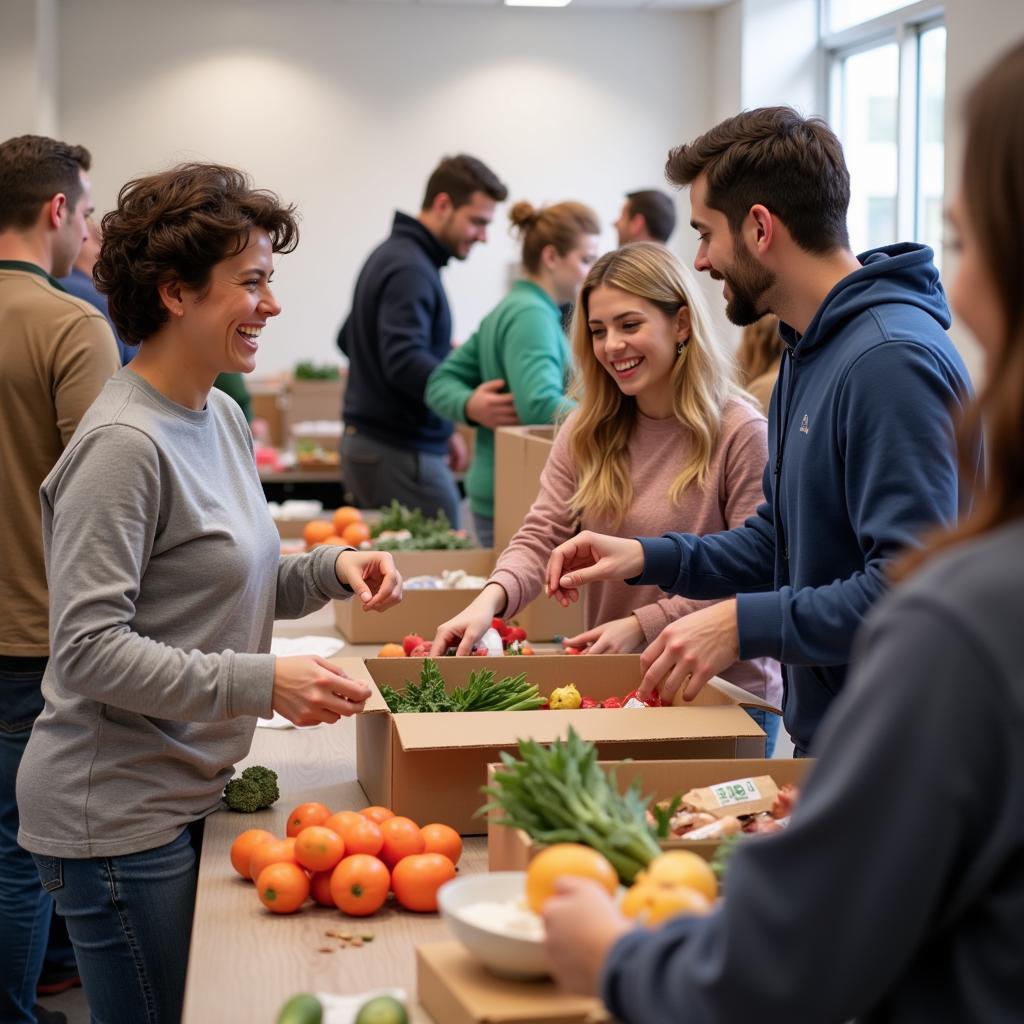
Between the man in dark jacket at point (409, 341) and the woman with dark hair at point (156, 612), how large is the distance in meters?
2.59

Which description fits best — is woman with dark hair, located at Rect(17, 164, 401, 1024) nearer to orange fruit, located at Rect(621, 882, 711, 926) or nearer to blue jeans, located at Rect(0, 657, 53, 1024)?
orange fruit, located at Rect(621, 882, 711, 926)

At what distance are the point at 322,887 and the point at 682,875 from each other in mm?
553

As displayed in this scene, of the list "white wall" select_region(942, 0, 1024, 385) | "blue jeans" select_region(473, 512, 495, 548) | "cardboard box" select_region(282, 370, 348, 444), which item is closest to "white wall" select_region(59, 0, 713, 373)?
"cardboard box" select_region(282, 370, 348, 444)

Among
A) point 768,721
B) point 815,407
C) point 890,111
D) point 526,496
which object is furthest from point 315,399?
point 815,407

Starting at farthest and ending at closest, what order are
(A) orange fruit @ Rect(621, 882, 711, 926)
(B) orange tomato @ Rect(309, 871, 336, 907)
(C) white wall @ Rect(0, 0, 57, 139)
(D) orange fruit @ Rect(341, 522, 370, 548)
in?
(C) white wall @ Rect(0, 0, 57, 139)
(D) orange fruit @ Rect(341, 522, 370, 548)
(B) orange tomato @ Rect(309, 871, 336, 907)
(A) orange fruit @ Rect(621, 882, 711, 926)

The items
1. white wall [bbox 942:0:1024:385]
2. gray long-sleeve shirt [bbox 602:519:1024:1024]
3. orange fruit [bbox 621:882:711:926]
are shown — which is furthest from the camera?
white wall [bbox 942:0:1024:385]

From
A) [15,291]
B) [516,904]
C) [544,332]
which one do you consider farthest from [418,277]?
[516,904]

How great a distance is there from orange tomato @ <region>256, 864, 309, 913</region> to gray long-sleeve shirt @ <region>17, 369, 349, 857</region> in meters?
0.20

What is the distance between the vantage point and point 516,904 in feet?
3.72

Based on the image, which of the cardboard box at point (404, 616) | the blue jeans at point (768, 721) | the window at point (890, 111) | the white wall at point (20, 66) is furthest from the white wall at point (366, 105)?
the blue jeans at point (768, 721)

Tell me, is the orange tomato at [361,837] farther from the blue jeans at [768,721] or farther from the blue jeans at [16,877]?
the blue jeans at [16,877]

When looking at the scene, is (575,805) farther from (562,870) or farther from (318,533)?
(318,533)

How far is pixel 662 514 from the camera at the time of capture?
2389 mm

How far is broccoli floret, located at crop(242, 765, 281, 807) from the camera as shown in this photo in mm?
1755
